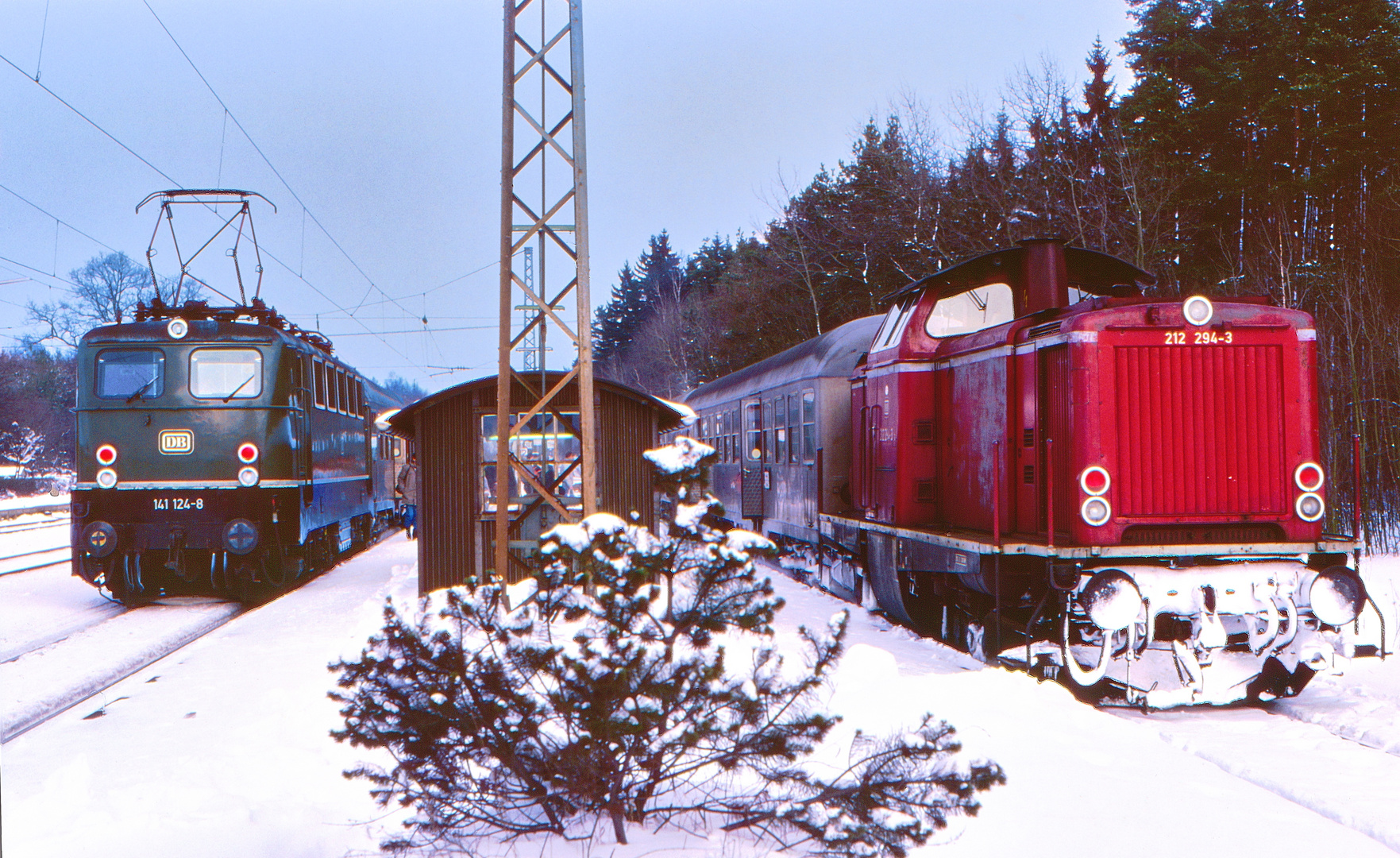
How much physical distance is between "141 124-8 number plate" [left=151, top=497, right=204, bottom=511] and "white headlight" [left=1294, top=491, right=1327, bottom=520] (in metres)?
11.8

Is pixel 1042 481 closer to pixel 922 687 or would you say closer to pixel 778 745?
pixel 922 687

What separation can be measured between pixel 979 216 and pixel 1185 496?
2037 centimetres

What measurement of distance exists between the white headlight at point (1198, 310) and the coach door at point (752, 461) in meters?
9.61

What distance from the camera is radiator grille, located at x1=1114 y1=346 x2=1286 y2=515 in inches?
288

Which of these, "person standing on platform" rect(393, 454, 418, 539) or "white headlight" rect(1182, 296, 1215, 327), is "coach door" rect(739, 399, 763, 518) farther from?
"white headlight" rect(1182, 296, 1215, 327)

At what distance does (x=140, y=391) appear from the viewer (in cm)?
1288

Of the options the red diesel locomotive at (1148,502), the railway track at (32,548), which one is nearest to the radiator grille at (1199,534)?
the red diesel locomotive at (1148,502)

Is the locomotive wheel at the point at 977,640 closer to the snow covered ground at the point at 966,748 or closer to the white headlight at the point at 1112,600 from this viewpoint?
the snow covered ground at the point at 966,748

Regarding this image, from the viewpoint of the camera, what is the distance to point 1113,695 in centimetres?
709

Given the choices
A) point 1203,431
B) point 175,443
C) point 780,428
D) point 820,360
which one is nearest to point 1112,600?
point 1203,431

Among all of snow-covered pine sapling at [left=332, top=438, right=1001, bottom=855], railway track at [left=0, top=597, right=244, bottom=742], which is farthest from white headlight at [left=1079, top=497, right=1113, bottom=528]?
railway track at [left=0, top=597, right=244, bottom=742]

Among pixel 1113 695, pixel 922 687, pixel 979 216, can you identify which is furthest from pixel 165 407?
pixel 979 216

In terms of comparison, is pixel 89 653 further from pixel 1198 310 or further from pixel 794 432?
pixel 1198 310

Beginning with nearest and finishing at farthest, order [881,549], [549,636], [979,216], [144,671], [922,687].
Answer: [549,636], [922,687], [144,671], [881,549], [979,216]
